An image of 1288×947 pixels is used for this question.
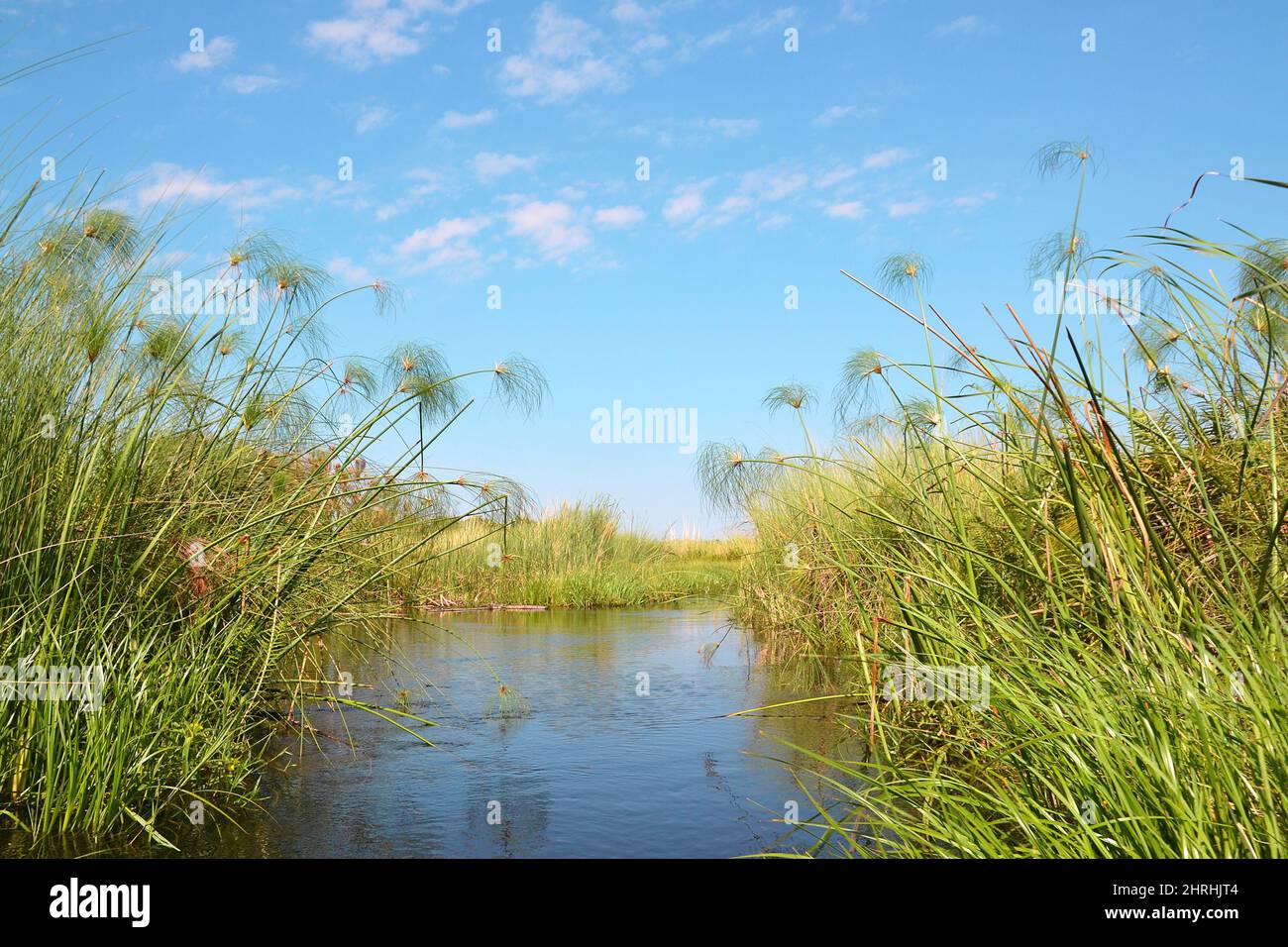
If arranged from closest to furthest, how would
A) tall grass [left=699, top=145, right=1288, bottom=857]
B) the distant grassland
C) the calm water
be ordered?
tall grass [left=699, top=145, right=1288, bottom=857]
the calm water
the distant grassland

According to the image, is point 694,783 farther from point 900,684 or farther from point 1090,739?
point 1090,739

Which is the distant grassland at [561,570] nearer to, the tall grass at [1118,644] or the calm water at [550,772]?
the calm water at [550,772]

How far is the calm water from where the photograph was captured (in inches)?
129

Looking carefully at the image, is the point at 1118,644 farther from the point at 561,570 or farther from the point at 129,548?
the point at 561,570

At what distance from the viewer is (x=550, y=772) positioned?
4207 mm

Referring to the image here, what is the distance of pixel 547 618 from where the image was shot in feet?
38.8

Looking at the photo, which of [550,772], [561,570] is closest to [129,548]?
[550,772]

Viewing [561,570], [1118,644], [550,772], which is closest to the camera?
[1118,644]

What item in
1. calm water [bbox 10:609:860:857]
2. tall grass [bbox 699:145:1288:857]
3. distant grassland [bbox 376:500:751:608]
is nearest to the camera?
tall grass [bbox 699:145:1288:857]

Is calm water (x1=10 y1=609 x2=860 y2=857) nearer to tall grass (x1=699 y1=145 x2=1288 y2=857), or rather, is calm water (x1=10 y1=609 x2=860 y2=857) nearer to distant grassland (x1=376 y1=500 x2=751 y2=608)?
tall grass (x1=699 y1=145 x2=1288 y2=857)

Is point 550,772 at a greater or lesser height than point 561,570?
lesser

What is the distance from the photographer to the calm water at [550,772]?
3271 mm

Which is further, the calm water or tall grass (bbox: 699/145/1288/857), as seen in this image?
the calm water

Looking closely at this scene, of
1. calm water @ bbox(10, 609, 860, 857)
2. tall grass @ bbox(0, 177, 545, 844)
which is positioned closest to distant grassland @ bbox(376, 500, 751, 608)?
calm water @ bbox(10, 609, 860, 857)
